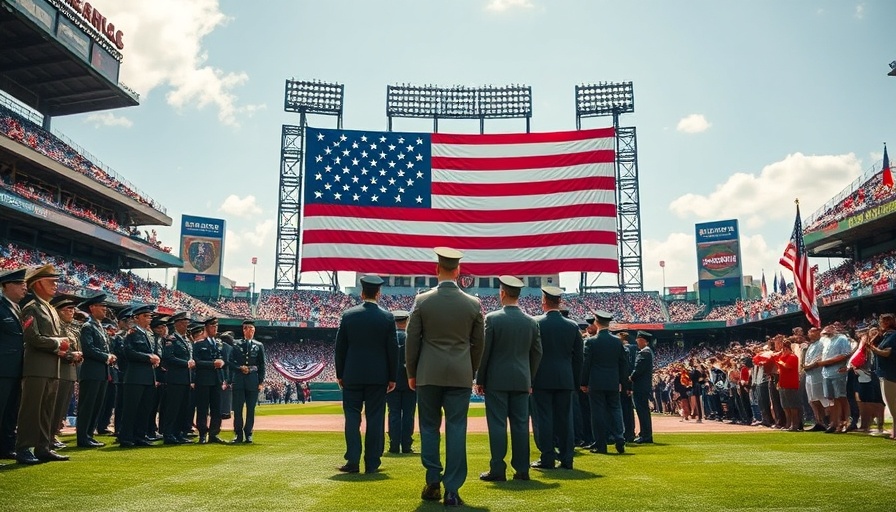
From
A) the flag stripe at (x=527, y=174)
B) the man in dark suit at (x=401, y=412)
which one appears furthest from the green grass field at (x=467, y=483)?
the flag stripe at (x=527, y=174)

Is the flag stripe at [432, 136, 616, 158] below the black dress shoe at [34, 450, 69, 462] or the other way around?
the other way around

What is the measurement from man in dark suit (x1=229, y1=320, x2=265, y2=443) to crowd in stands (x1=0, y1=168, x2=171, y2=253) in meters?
24.9

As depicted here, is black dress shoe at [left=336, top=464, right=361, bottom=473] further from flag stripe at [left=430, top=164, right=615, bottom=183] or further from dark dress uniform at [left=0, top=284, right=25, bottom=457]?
flag stripe at [left=430, top=164, right=615, bottom=183]

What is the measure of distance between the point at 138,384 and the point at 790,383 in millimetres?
12079

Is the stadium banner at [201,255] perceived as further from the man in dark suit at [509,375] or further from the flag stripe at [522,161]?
the man in dark suit at [509,375]

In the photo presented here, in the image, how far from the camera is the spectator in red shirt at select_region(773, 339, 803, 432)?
13.2 meters

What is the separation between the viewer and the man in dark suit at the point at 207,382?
10328 mm

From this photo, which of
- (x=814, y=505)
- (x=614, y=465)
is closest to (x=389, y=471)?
(x=614, y=465)

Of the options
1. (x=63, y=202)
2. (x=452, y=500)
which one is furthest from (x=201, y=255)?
(x=452, y=500)

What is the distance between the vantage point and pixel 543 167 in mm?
37375

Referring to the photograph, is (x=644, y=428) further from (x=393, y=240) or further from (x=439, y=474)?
(x=393, y=240)

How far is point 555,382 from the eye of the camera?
7.44 meters

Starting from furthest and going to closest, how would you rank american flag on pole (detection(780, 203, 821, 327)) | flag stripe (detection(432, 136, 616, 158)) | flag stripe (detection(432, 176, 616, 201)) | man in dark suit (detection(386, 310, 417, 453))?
flag stripe (detection(432, 136, 616, 158)), flag stripe (detection(432, 176, 616, 201)), american flag on pole (detection(780, 203, 821, 327)), man in dark suit (detection(386, 310, 417, 453))

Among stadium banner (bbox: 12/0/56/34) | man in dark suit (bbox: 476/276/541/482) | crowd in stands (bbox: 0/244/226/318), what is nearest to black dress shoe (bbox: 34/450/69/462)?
man in dark suit (bbox: 476/276/541/482)
